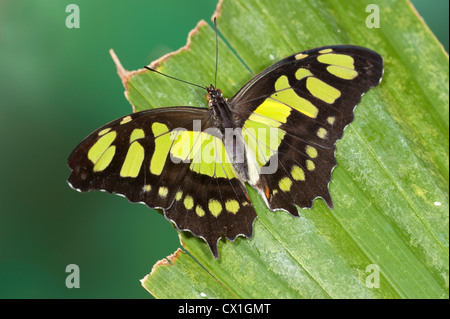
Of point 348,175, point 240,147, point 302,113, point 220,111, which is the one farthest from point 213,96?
point 348,175

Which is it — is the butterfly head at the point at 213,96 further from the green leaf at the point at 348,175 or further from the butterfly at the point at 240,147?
the green leaf at the point at 348,175

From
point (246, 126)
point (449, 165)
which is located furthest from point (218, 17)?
point (449, 165)

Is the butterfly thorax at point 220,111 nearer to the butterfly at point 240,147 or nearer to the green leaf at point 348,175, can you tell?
the butterfly at point 240,147

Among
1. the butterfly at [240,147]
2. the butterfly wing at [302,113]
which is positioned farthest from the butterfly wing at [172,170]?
the butterfly wing at [302,113]

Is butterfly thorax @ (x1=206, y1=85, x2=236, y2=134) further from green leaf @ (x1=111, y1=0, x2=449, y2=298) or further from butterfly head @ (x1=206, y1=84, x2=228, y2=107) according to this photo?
green leaf @ (x1=111, y1=0, x2=449, y2=298)

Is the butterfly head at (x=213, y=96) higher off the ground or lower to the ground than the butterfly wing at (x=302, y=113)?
higher

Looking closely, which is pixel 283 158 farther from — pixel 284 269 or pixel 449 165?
pixel 449 165

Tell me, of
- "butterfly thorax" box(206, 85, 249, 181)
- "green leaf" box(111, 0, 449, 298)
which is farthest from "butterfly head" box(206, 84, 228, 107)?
"green leaf" box(111, 0, 449, 298)

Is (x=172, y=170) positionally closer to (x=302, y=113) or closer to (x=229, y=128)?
(x=229, y=128)
